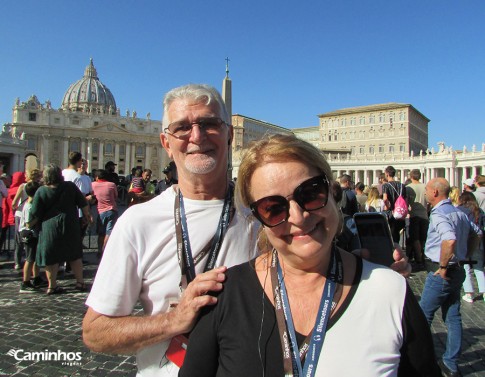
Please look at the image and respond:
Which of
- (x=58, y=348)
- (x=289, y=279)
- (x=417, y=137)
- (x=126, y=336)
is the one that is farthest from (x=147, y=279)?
(x=417, y=137)

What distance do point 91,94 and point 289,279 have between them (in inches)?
3839

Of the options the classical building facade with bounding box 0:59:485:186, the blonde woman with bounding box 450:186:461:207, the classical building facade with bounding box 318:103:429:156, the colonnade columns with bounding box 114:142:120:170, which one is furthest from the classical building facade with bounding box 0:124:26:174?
the classical building facade with bounding box 318:103:429:156

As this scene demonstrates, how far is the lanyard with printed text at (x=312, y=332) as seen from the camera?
1036mm

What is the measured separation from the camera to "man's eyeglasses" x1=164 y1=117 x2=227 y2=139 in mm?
1528

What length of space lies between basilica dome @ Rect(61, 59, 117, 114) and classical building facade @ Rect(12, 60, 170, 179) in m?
4.35

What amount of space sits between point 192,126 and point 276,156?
475mm

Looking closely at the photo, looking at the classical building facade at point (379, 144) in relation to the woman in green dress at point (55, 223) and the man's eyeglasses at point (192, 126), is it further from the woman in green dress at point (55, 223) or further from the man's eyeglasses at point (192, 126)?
the man's eyeglasses at point (192, 126)

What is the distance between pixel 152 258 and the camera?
144 centimetres

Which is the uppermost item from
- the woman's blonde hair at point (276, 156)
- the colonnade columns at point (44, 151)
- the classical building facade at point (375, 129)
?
the classical building facade at point (375, 129)

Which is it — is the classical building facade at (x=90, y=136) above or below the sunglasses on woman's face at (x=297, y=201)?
above

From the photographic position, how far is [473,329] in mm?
4375

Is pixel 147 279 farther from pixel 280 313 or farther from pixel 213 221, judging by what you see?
pixel 280 313

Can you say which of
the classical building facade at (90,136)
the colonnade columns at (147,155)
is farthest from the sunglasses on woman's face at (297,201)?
the colonnade columns at (147,155)

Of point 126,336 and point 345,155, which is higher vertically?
point 345,155
